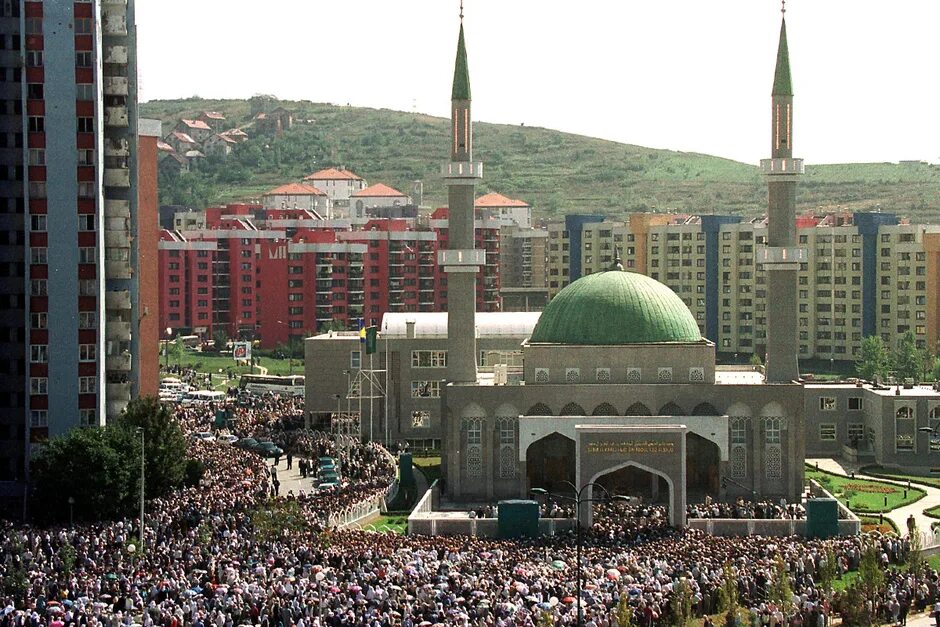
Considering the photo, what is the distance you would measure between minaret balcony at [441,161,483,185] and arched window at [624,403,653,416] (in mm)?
11182

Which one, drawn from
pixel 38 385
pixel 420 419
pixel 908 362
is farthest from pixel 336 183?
pixel 38 385

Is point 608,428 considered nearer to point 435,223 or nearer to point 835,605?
point 835,605

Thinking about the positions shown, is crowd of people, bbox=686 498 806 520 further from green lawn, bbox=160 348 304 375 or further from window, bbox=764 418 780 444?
green lawn, bbox=160 348 304 375

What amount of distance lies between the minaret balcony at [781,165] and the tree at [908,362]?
118ft

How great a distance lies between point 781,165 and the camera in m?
62.6

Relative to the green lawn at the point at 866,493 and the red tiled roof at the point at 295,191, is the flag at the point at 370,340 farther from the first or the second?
the red tiled roof at the point at 295,191

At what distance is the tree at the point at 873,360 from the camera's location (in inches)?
3730

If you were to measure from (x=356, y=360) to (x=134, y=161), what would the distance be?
19.8m

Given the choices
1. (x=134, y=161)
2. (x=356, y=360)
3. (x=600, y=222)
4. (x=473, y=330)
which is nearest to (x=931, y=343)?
(x=600, y=222)

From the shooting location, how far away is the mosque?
57.5m

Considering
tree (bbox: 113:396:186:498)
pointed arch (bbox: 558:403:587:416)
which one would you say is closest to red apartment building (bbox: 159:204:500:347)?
pointed arch (bbox: 558:403:587:416)

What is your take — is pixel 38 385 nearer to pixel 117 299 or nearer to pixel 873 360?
pixel 117 299

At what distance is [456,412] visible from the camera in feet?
192

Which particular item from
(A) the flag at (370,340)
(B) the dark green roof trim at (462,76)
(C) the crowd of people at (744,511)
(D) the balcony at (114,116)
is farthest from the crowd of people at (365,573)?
(B) the dark green roof trim at (462,76)
